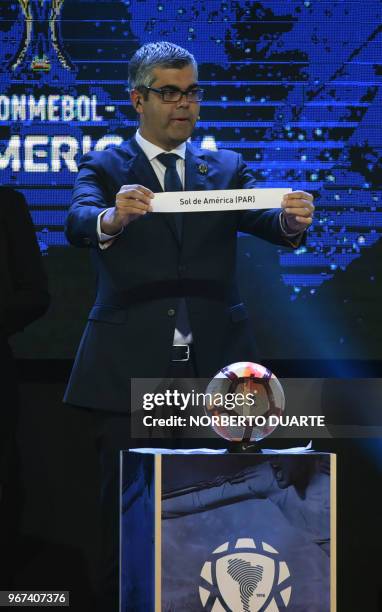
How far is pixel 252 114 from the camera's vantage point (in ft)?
13.5

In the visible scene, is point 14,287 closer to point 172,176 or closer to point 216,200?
point 172,176

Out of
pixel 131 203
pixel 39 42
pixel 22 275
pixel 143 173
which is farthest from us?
pixel 39 42

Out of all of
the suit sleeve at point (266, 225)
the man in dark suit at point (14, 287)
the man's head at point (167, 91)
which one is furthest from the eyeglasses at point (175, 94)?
the man in dark suit at point (14, 287)

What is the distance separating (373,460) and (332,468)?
1.31 meters

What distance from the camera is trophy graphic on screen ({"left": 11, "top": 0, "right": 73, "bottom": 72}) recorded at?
411cm

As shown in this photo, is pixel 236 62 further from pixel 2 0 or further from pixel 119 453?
pixel 119 453

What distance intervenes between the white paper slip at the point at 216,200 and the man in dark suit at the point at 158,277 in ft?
0.71

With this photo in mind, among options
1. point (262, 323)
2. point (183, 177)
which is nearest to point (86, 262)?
point (262, 323)

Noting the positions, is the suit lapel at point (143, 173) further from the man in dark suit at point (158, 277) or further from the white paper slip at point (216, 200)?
the white paper slip at point (216, 200)

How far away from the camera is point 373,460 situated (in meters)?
3.88

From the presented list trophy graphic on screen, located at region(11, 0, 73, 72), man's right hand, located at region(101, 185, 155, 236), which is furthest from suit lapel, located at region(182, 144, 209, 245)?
trophy graphic on screen, located at region(11, 0, 73, 72)

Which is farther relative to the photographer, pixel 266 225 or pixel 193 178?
pixel 193 178

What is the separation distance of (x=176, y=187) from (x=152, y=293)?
33 centimetres

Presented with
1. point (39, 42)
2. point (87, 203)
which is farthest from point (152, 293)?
point (39, 42)
